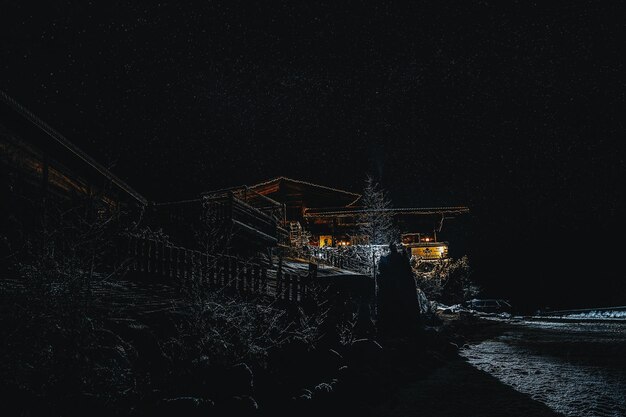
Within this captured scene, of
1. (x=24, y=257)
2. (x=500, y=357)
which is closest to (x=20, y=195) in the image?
(x=24, y=257)

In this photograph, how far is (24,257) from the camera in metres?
9.06

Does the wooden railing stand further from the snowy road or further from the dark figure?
the snowy road

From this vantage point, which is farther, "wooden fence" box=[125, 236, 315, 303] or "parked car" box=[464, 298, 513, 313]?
"parked car" box=[464, 298, 513, 313]

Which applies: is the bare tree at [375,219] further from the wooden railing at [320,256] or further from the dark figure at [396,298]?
the dark figure at [396,298]

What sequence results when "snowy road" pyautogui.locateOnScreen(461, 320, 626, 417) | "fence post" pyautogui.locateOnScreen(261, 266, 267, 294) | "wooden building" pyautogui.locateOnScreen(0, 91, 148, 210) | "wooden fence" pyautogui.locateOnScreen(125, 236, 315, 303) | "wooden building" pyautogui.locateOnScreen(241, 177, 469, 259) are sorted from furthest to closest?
"wooden building" pyautogui.locateOnScreen(241, 177, 469, 259)
"wooden building" pyautogui.locateOnScreen(0, 91, 148, 210)
"fence post" pyautogui.locateOnScreen(261, 266, 267, 294)
"wooden fence" pyautogui.locateOnScreen(125, 236, 315, 303)
"snowy road" pyautogui.locateOnScreen(461, 320, 626, 417)

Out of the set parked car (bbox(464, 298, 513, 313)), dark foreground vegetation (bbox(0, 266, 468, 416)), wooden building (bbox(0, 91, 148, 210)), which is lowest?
parked car (bbox(464, 298, 513, 313))

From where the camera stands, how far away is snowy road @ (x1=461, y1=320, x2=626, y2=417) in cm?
680

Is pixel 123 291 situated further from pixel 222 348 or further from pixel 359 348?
pixel 359 348

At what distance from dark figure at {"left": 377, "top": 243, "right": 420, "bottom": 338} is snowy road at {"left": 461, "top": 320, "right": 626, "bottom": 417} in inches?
79.5

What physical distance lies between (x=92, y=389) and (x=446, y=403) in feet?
18.8

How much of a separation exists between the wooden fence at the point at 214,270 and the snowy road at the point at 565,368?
5.31m

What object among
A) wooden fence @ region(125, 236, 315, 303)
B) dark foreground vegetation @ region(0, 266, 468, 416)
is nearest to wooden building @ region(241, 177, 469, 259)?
wooden fence @ region(125, 236, 315, 303)

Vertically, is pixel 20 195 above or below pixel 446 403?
above

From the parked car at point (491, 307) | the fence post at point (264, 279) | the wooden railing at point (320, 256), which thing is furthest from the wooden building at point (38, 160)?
the parked car at point (491, 307)
